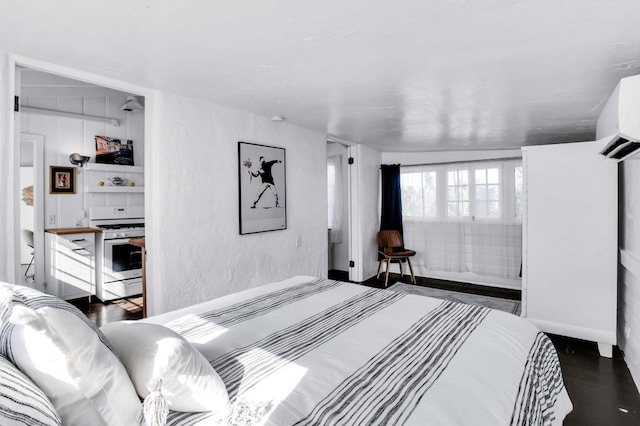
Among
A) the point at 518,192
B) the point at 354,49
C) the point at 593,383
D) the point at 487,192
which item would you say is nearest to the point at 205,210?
the point at 354,49

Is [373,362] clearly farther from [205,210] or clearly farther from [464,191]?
[464,191]

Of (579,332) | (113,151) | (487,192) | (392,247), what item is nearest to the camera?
(579,332)

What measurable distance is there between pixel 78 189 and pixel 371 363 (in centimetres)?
467

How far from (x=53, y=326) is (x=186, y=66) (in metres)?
1.83

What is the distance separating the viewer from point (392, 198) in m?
5.91

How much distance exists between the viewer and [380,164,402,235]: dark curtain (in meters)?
A: 5.89

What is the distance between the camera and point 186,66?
225 centimetres

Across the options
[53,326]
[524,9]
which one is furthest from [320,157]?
[53,326]

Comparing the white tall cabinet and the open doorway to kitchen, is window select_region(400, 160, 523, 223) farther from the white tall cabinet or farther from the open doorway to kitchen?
the white tall cabinet

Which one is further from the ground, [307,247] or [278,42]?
[278,42]

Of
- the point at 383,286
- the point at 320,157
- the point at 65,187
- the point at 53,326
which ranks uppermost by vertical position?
the point at 320,157

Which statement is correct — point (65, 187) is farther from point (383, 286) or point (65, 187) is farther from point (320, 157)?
point (383, 286)

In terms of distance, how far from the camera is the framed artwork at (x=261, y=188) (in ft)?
11.5

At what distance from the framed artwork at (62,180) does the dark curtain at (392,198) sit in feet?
14.7
